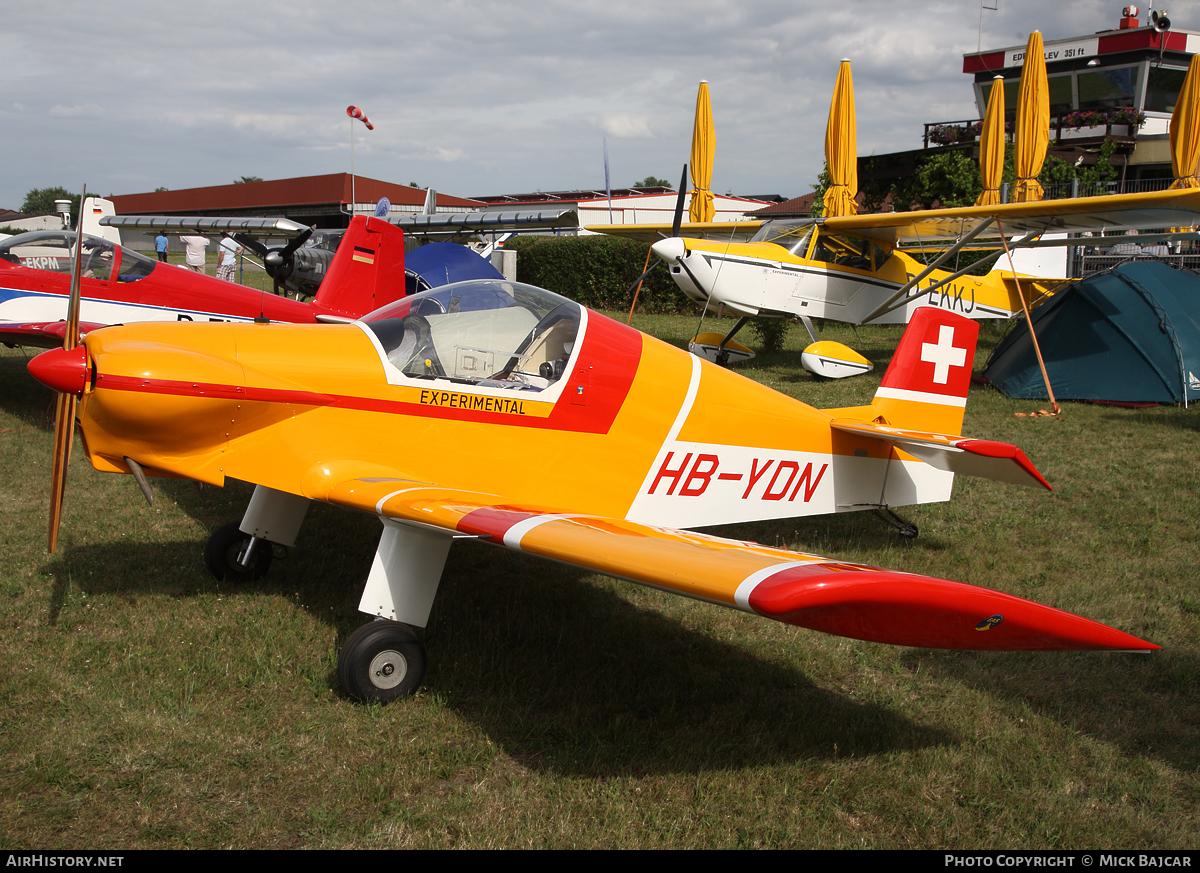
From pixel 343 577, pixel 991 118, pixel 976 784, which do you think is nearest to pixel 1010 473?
pixel 976 784

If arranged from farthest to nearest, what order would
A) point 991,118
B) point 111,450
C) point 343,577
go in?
point 991,118
point 343,577
point 111,450

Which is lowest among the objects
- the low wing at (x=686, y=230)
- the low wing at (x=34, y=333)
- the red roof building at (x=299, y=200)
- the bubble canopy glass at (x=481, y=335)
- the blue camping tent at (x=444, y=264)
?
the low wing at (x=34, y=333)

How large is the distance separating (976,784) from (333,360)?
342 cm

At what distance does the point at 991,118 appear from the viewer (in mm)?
15203

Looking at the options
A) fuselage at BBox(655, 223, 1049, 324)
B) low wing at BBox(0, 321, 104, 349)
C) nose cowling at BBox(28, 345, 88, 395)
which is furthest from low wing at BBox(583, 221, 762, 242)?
nose cowling at BBox(28, 345, 88, 395)

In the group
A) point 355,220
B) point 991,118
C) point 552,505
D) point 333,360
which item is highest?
point 991,118

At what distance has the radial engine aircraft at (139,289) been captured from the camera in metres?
8.92

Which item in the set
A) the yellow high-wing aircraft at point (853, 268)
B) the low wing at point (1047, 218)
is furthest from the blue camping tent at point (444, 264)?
the low wing at point (1047, 218)

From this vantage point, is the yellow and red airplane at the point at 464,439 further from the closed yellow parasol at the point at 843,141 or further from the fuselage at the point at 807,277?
the closed yellow parasol at the point at 843,141

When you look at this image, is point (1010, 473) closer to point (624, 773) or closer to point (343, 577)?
point (624, 773)

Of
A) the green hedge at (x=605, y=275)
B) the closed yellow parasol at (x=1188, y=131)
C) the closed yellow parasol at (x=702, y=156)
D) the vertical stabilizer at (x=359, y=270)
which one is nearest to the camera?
the vertical stabilizer at (x=359, y=270)

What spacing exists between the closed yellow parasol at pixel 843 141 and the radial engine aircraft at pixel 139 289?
9824 millimetres

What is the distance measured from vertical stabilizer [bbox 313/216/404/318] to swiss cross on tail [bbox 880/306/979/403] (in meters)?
6.47
